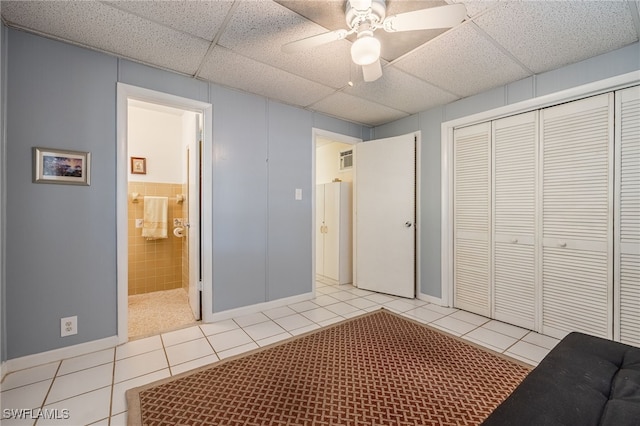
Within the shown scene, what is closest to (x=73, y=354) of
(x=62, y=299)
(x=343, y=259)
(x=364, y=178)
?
(x=62, y=299)

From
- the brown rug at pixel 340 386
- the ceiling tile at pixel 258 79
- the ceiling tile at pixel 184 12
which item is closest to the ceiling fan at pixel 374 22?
→ the ceiling tile at pixel 184 12

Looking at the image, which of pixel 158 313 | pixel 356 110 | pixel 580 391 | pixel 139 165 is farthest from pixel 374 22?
pixel 139 165

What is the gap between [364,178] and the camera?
13.0 ft

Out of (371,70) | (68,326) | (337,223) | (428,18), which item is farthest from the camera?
(337,223)

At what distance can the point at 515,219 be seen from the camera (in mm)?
2719

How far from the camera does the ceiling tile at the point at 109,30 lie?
5.62 feet

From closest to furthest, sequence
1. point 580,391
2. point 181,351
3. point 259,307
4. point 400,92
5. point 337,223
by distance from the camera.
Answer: point 580,391 → point 181,351 → point 400,92 → point 259,307 → point 337,223

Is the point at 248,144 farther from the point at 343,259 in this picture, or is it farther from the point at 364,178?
the point at 343,259

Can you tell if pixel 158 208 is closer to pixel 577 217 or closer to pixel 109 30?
pixel 109 30

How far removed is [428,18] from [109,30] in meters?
2.18

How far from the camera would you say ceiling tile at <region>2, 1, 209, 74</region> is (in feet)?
5.62

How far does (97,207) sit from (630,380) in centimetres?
328

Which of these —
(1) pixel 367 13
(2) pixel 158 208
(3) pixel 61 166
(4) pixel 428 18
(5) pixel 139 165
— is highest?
(1) pixel 367 13

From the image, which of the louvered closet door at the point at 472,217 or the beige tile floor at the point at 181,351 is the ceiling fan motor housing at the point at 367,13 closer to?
the louvered closet door at the point at 472,217
